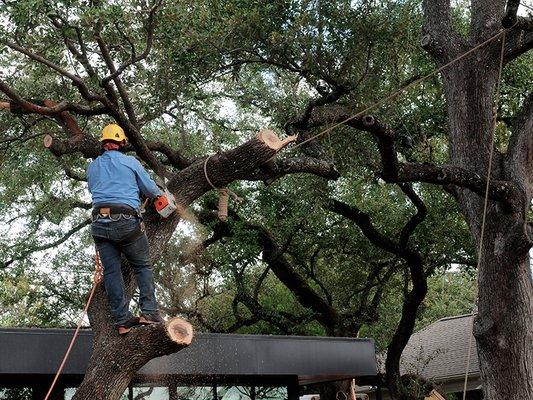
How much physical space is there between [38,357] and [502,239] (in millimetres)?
5294

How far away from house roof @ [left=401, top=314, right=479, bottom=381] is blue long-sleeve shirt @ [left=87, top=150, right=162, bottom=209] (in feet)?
42.2

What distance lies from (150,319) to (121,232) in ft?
2.22

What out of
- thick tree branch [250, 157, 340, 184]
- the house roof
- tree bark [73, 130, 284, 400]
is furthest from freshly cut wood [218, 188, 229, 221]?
the house roof

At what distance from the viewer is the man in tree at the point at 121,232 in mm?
5301

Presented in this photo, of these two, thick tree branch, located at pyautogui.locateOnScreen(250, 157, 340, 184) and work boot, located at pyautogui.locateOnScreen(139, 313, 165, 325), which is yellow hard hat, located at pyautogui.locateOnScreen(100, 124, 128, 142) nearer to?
work boot, located at pyautogui.locateOnScreen(139, 313, 165, 325)

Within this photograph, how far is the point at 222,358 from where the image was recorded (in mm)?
7785

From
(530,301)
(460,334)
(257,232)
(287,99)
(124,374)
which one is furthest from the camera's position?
(460,334)

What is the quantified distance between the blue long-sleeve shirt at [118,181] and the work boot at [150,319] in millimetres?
821

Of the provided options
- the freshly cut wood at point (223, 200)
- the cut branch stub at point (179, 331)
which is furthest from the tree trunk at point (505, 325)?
the cut branch stub at point (179, 331)

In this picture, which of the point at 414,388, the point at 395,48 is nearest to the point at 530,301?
the point at 395,48

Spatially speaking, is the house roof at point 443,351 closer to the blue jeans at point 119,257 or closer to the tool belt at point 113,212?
the blue jeans at point 119,257

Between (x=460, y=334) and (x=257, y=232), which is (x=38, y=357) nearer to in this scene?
(x=257, y=232)

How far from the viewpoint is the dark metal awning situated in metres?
6.76

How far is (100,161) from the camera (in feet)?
18.6
